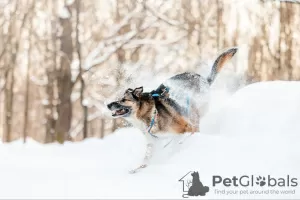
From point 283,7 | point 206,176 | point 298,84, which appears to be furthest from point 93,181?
point 283,7

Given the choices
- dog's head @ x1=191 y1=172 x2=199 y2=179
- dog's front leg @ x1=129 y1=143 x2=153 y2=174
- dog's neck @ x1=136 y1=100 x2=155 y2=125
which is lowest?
dog's head @ x1=191 y1=172 x2=199 y2=179

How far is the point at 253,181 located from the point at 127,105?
0.92m

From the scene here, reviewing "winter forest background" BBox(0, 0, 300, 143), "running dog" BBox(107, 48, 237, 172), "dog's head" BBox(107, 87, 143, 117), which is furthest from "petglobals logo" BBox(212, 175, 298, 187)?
"winter forest background" BBox(0, 0, 300, 143)

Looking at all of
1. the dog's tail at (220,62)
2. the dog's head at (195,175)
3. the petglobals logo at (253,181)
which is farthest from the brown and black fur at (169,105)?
the petglobals logo at (253,181)

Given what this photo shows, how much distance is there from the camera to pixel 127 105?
2.23 metres

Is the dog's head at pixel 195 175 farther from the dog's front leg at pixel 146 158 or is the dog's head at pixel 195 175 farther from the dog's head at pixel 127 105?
the dog's head at pixel 127 105

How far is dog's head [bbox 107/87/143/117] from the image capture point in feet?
7.29

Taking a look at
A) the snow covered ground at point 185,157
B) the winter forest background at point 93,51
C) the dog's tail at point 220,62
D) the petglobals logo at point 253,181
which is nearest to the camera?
the snow covered ground at point 185,157

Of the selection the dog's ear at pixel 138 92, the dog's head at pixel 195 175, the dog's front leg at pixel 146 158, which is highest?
the dog's ear at pixel 138 92

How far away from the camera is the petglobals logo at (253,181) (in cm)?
221

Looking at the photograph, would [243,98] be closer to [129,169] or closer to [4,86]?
[129,169]

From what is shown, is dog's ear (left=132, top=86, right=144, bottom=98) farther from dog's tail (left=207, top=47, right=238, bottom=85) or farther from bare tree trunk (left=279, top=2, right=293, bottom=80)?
bare tree trunk (left=279, top=2, right=293, bottom=80)

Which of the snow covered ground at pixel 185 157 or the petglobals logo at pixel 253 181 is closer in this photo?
the snow covered ground at pixel 185 157

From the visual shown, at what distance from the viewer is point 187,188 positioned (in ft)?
6.98
